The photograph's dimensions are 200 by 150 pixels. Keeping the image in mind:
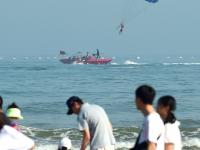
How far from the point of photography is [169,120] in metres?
6.84

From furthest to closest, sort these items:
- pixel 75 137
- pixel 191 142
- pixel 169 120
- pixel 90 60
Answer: pixel 90 60 → pixel 75 137 → pixel 191 142 → pixel 169 120

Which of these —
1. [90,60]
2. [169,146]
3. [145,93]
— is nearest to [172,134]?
[169,146]

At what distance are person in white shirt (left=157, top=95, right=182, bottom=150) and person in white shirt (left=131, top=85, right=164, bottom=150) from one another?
0.46 metres

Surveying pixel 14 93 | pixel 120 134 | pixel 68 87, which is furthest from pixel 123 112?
pixel 68 87

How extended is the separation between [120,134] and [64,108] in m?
8.39

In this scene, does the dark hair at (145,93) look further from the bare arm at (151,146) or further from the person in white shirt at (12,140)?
the person in white shirt at (12,140)

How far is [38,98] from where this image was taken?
114 feet

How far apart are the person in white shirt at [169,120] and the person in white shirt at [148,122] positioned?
1.52 ft

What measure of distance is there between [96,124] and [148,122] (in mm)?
2167

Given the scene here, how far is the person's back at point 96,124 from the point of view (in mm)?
8148

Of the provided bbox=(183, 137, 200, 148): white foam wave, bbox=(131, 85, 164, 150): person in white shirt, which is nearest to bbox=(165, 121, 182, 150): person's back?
bbox=(131, 85, 164, 150): person in white shirt

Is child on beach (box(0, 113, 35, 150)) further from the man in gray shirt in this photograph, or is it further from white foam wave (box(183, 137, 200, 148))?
white foam wave (box(183, 137, 200, 148))

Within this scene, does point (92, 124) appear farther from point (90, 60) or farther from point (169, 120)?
point (90, 60)

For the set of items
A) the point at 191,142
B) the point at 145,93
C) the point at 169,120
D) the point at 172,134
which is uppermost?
the point at 145,93
